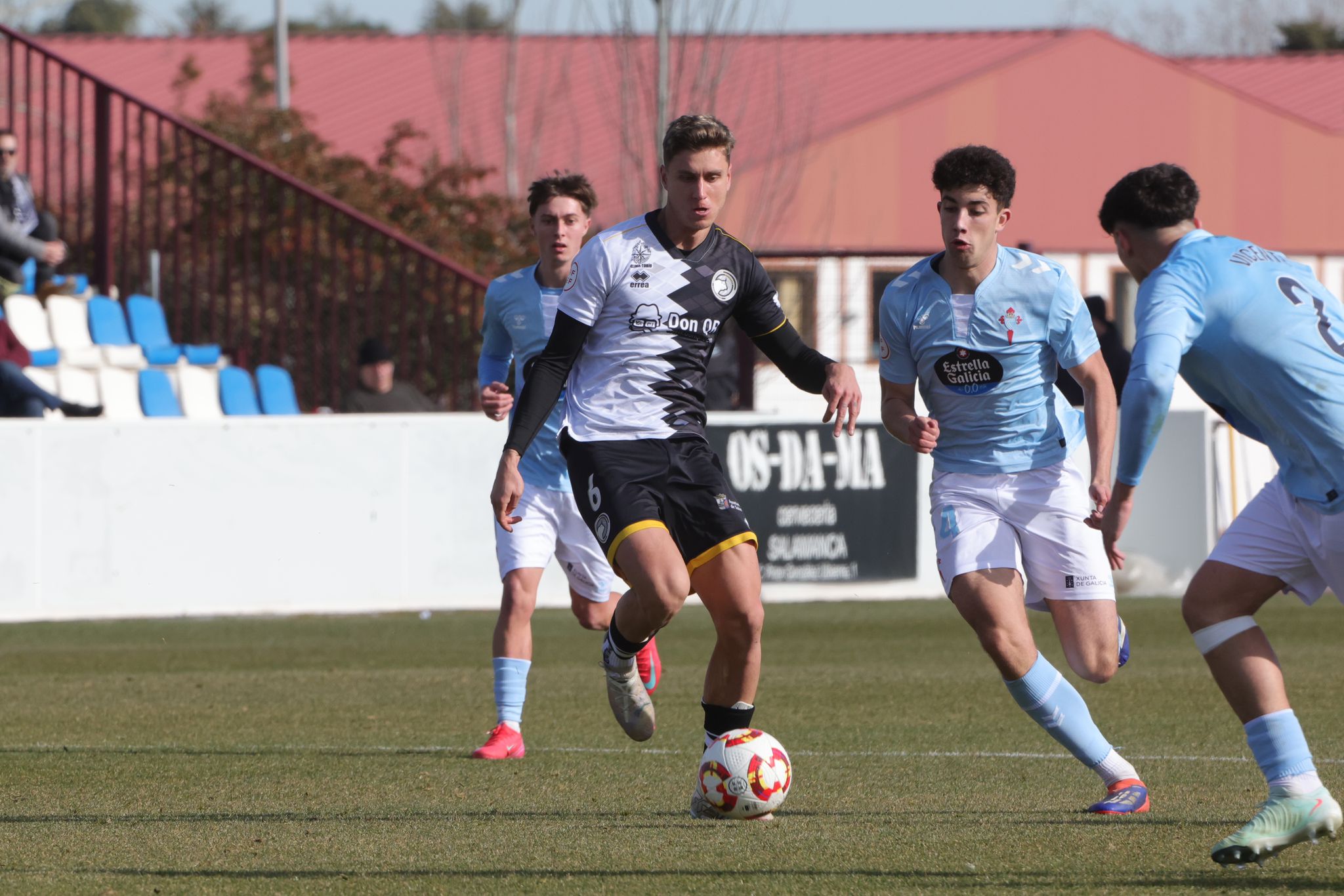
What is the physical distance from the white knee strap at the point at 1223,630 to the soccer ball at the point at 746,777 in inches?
58.9

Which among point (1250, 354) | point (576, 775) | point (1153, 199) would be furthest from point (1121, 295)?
point (1250, 354)

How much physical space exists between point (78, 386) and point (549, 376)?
1122 centimetres

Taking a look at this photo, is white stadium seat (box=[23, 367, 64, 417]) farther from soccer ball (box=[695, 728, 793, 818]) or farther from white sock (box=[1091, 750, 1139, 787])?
white sock (box=[1091, 750, 1139, 787])

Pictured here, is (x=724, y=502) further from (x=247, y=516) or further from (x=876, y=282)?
(x=876, y=282)

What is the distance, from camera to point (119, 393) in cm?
1670

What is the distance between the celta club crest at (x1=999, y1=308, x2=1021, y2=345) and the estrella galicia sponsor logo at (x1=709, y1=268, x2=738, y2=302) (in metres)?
0.91

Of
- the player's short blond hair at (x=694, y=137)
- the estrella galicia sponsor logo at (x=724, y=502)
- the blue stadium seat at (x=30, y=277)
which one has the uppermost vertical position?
the player's short blond hair at (x=694, y=137)

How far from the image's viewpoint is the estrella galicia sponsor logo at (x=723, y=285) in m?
6.55

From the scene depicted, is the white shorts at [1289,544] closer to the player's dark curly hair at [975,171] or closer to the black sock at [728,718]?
the player's dark curly hair at [975,171]

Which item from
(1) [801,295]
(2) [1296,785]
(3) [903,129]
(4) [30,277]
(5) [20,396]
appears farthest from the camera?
(3) [903,129]

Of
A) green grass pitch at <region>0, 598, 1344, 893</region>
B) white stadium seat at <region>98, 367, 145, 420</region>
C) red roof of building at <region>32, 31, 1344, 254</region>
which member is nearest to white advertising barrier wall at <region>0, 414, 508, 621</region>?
green grass pitch at <region>0, 598, 1344, 893</region>

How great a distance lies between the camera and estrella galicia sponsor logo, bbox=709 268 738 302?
6.55 meters

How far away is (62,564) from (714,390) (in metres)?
5.47

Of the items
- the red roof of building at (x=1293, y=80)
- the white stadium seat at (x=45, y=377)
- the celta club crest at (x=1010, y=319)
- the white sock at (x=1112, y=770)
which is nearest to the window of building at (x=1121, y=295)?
the red roof of building at (x=1293, y=80)
